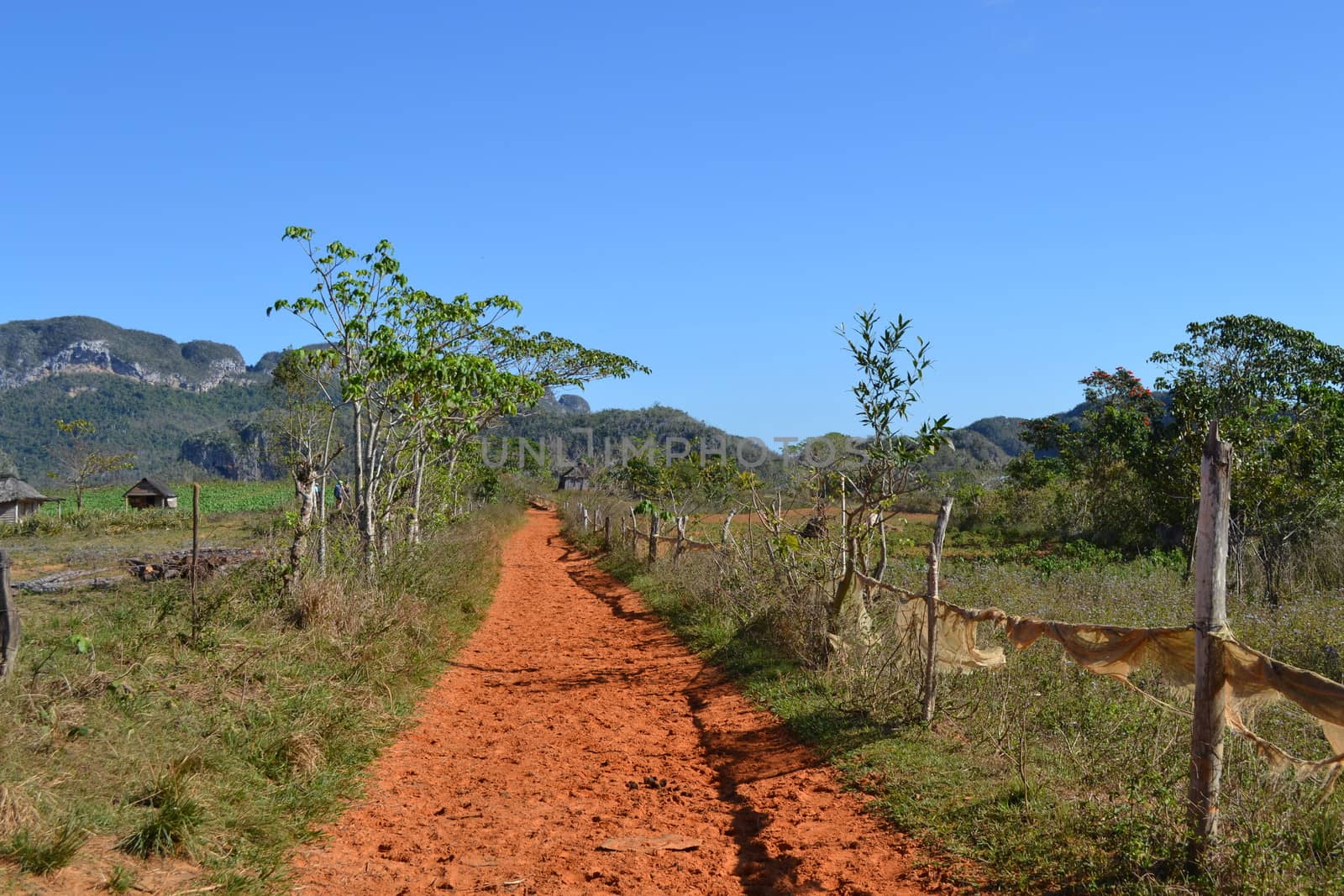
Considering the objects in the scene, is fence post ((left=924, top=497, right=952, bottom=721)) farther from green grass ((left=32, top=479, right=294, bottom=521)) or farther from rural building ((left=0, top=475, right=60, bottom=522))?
rural building ((left=0, top=475, right=60, bottom=522))

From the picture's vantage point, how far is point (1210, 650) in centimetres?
417

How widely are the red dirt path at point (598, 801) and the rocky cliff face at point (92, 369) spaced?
143 meters

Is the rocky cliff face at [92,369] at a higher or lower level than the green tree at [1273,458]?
higher

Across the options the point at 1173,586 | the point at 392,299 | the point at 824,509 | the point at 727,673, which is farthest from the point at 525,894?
the point at 1173,586

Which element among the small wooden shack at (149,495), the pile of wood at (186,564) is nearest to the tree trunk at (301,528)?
the pile of wood at (186,564)

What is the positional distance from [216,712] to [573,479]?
56.5m

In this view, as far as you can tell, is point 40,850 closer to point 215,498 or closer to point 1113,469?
point 1113,469

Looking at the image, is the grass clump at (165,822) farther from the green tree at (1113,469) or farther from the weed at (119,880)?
the green tree at (1113,469)

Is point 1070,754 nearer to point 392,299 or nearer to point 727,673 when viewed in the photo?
point 727,673

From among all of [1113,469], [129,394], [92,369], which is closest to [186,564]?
[1113,469]

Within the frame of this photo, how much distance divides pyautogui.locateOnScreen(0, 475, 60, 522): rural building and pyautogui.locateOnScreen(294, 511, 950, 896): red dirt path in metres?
34.7

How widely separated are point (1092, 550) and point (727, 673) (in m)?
12.0

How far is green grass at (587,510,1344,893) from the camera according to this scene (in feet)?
13.3

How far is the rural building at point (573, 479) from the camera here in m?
61.1
